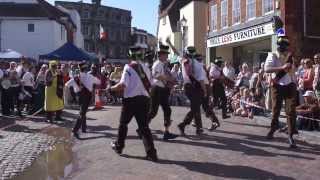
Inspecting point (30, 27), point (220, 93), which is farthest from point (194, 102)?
point (30, 27)

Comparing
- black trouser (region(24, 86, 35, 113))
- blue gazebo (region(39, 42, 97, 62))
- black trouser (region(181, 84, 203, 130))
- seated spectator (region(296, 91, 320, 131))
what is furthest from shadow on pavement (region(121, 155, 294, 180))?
blue gazebo (region(39, 42, 97, 62))

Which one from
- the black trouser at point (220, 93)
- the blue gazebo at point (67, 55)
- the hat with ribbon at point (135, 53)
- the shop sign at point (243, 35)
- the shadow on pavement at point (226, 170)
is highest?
the shop sign at point (243, 35)

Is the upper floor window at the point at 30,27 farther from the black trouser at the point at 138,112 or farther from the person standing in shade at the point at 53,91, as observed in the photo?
the black trouser at the point at 138,112

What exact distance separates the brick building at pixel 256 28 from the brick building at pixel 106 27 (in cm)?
5711

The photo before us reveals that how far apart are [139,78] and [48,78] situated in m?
7.52

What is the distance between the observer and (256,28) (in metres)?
29.1

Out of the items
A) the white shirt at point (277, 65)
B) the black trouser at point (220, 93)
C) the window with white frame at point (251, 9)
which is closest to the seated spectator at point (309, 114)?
the white shirt at point (277, 65)

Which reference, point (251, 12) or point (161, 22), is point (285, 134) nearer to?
point (251, 12)

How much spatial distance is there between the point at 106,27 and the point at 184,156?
94.0m

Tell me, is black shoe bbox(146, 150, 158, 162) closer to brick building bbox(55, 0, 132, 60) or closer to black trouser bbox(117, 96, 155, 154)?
black trouser bbox(117, 96, 155, 154)

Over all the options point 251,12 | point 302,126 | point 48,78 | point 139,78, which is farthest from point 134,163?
point 251,12

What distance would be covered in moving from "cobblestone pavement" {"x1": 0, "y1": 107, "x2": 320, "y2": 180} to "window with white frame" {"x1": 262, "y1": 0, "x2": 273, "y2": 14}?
13552mm

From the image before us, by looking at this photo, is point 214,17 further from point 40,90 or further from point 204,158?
point 204,158

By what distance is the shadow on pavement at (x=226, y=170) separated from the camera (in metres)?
9.11
